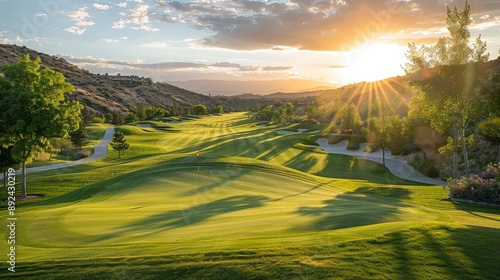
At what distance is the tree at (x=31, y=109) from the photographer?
78.7 feet

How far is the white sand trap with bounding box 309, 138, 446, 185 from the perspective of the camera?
39.1 meters

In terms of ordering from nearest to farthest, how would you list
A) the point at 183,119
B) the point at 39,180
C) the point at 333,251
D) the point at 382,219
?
the point at 333,251 < the point at 382,219 < the point at 39,180 < the point at 183,119

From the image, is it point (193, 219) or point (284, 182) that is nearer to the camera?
point (193, 219)

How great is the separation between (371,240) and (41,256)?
339 inches

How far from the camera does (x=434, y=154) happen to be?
143 feet

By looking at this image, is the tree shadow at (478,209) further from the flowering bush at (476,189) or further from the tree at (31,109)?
the tree at (31,109)

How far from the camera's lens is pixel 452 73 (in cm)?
2255

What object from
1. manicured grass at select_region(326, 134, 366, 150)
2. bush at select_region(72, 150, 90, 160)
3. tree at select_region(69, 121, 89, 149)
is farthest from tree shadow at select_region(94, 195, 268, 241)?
manicured grass at select_region(326, 134, 366, 150)

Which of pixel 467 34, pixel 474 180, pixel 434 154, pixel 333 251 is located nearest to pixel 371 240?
pixel 333 251

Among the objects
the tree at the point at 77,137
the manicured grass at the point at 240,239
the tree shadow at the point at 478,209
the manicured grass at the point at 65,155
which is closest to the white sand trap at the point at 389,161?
the tree shadow at the point at 478,209

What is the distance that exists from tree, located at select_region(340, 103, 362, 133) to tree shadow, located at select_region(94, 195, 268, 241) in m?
52.7

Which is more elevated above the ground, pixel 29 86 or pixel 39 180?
pixel 29 86

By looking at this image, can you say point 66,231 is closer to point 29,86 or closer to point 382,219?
point 382,219

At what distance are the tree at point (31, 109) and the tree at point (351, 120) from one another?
173 ft
